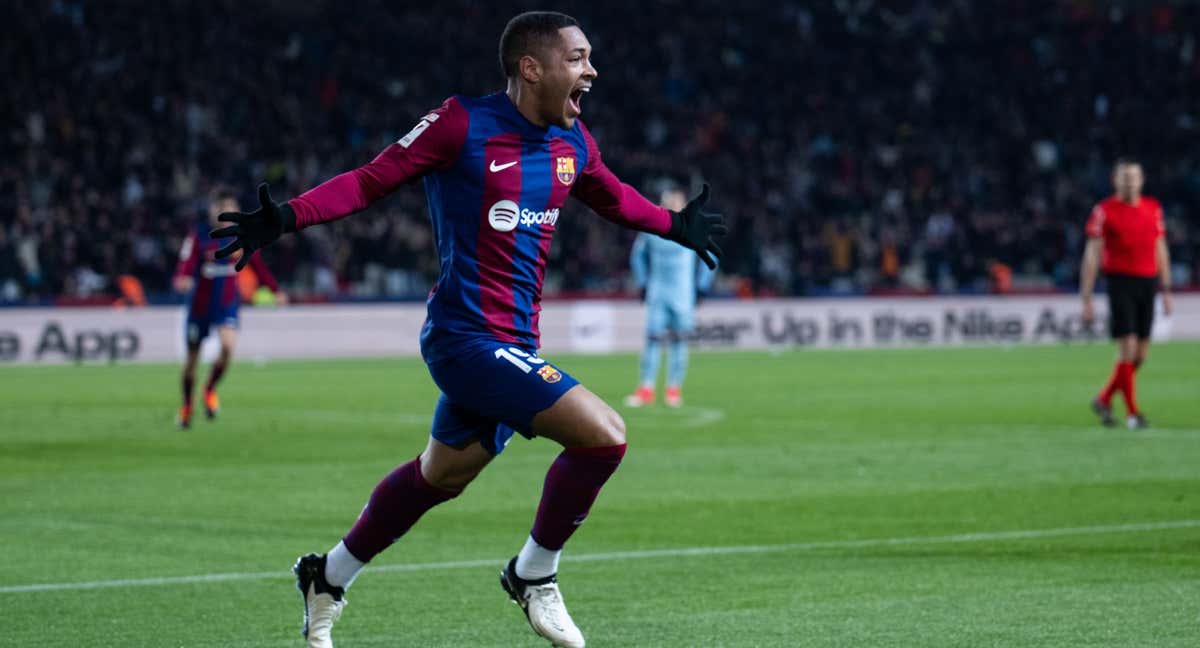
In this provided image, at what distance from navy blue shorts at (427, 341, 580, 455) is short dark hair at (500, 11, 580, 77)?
0.97m

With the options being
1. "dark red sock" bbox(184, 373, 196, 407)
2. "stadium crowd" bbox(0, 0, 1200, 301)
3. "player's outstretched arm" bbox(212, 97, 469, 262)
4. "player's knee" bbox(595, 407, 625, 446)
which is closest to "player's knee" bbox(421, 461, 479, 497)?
"player's knee" bbox(595, 407, 625, 446)

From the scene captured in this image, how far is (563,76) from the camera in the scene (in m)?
6.16

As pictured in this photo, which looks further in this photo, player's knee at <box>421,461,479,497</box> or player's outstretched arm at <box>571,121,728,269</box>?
player's outstretched arm at <box>571,121,728,269</box>

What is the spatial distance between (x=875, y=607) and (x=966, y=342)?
28.3 m

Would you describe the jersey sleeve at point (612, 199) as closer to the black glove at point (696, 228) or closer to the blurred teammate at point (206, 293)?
the black glove at point (696, 228)

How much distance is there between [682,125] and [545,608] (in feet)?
112

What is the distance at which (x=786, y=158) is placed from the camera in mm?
39812

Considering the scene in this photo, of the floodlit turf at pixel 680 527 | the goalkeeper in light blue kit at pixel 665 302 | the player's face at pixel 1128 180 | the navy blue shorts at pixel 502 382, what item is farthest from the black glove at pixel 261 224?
the goalkeeper in light blue kit at pixel 665 302

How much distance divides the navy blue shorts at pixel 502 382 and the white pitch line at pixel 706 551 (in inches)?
98.0

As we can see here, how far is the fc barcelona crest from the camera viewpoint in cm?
625

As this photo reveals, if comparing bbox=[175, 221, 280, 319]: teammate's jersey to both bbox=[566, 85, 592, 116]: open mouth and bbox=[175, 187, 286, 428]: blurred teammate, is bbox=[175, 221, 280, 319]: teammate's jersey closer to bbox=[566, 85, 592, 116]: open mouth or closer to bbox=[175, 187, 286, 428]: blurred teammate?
bbox=[175, 187, 286, 428]: blurred teammate

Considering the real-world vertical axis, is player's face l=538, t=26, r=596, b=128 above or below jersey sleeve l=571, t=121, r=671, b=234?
above

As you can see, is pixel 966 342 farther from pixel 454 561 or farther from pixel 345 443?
pixel 454 561

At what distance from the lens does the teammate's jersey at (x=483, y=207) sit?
5.98 m
